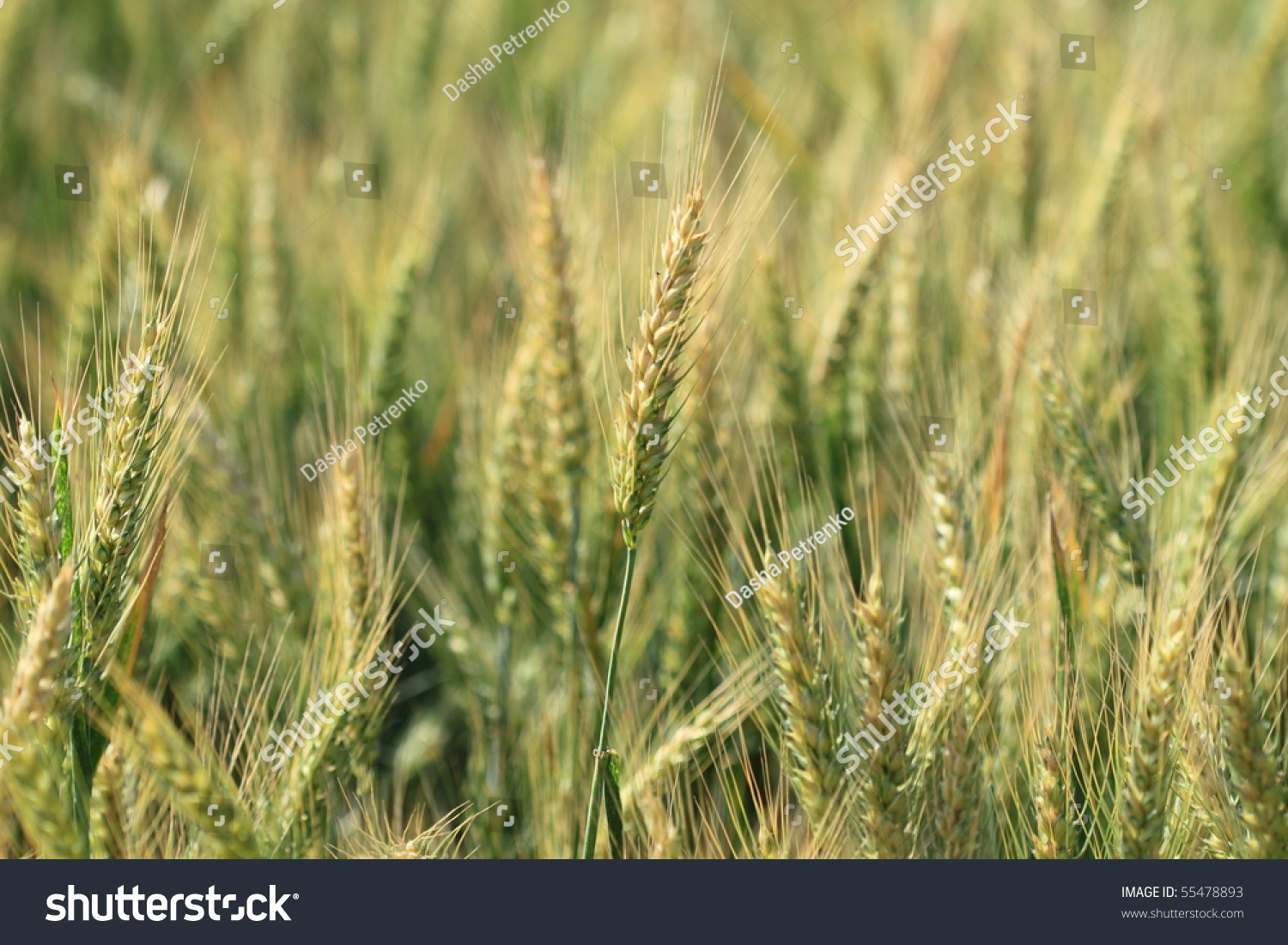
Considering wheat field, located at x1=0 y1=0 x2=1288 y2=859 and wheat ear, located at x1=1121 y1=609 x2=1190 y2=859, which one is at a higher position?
wheat field, located at x1=0 y1=0 x2=1288 y2=859

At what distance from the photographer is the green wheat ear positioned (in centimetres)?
128

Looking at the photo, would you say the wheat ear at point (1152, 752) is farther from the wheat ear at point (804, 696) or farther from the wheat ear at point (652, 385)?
the wheat ear at point (652, 385)

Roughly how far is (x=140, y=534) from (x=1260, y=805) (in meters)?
1.47

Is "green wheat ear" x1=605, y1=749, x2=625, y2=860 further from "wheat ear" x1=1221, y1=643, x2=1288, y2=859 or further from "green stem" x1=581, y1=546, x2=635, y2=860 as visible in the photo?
"wheat ear" x1=1221, y1=643, x2=1288, y2=859

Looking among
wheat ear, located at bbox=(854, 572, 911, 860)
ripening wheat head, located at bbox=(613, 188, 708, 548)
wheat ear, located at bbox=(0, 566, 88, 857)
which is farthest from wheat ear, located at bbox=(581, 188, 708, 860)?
wheat ear, located at bbox=(0, 566, 88, 857)

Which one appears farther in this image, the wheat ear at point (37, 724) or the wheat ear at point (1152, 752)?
the wheat ear at point (1152, 752)

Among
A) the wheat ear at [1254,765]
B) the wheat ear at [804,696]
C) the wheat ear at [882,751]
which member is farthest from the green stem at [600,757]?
the wheat ear at [1254,765]

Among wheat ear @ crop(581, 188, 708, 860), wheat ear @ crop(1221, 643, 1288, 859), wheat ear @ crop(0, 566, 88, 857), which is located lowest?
wheat ear @ crop(1221, 643, 1288, 859)

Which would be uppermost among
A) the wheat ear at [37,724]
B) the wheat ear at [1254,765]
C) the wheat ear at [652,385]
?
the wheat ear at [652,385]

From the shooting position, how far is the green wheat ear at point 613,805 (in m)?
1.28

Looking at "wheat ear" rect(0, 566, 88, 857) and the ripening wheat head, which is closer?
"wheat ear" rect(0, 566, 88, 857)
